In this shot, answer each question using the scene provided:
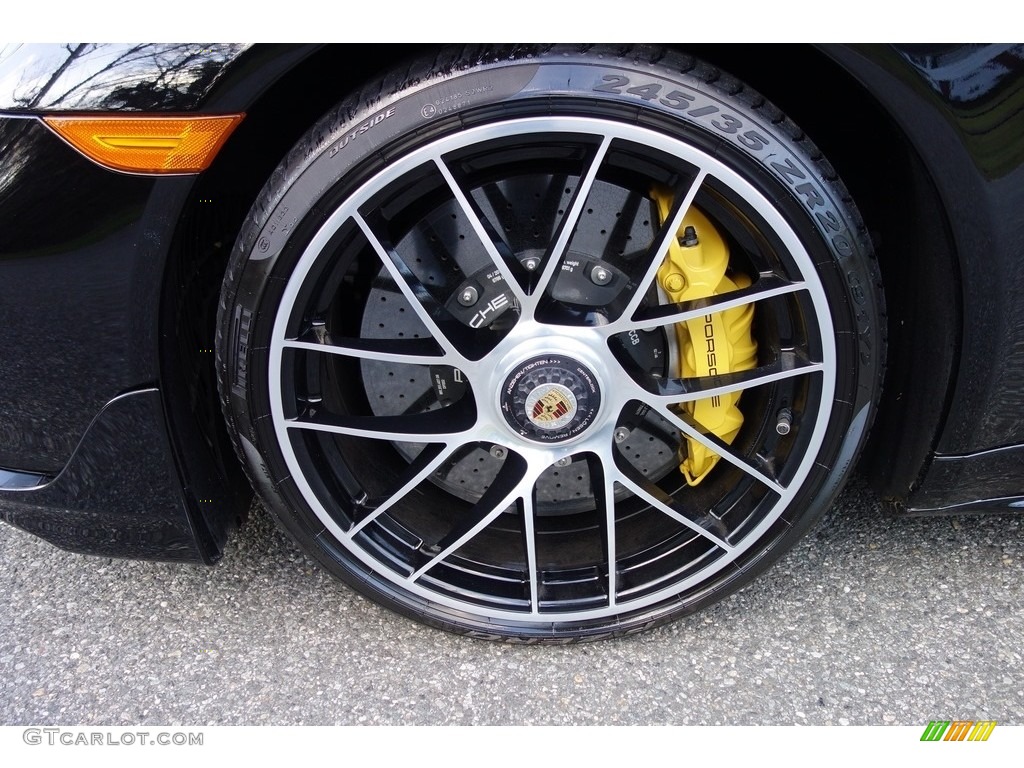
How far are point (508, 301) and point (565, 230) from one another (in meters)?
0.22

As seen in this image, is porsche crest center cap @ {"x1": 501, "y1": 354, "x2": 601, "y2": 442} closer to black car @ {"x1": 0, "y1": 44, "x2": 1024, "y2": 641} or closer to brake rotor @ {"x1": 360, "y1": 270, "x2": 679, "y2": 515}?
black car @ {"x1": 0, "y1": 44, "x2": 1024, "y2": 641}

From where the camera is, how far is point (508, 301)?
55.7 inches

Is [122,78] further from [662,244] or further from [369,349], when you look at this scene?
[662,244]

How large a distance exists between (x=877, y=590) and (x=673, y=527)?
43cm

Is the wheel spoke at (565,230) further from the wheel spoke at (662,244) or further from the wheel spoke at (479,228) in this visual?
the wheel spoke at (662,244)

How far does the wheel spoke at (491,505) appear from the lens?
1.42 meters

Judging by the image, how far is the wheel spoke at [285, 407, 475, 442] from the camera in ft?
4.50

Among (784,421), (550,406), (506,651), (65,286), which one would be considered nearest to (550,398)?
(550,406)

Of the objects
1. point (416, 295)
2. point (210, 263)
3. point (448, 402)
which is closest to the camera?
point (416, 295)

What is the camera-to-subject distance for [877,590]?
1630mm

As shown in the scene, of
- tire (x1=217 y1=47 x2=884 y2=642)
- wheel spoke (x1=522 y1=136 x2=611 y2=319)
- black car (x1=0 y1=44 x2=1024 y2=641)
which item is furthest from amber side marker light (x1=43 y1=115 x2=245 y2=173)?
wheel spoke (x1=522 y1=136 x2=611 y2=319)

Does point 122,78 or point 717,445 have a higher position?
point 122,78

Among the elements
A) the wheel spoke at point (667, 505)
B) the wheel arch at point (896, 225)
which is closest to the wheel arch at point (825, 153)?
the wheel arch at point (896, 225)
